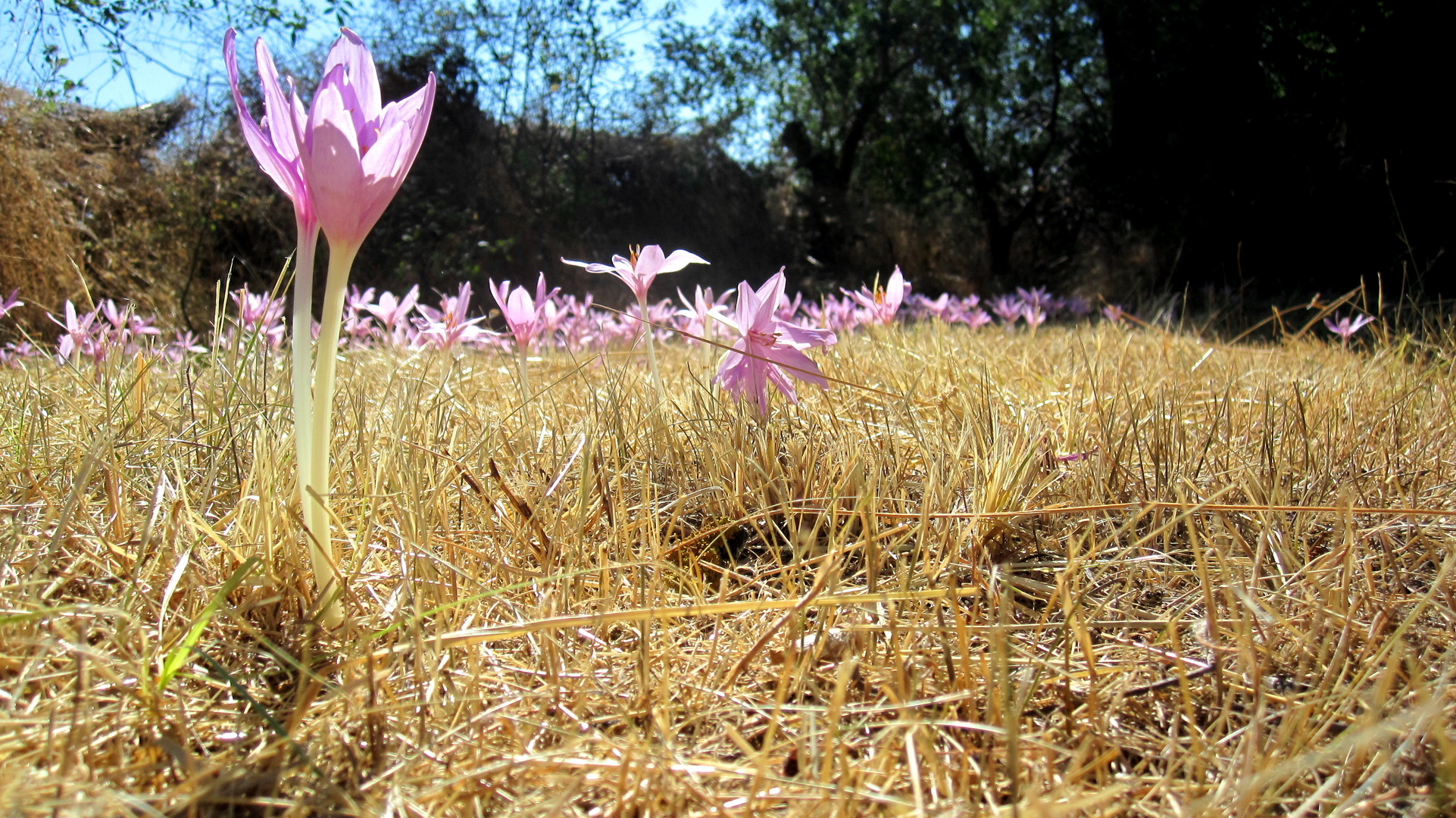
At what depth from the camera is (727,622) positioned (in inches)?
35.2

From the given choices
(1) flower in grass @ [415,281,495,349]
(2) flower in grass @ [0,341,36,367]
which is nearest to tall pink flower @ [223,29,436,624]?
(1) flower in grass @ [415,281,495,349]

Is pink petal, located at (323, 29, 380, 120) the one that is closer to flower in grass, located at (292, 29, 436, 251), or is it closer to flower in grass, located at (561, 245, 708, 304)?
flower in grass, located at (292, 29, 436, 251)

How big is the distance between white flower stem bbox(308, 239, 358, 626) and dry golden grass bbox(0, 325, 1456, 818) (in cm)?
8

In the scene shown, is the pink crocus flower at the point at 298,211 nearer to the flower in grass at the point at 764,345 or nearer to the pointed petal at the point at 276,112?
the pointed petal at the point at 276,112

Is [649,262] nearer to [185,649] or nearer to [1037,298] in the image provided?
[185,649]

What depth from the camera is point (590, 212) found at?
34.5 ft

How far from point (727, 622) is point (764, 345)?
18.5 inches

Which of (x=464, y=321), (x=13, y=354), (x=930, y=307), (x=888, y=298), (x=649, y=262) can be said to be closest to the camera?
(x=649, y=262)

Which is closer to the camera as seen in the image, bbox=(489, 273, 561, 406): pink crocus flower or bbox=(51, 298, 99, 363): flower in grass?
bbox=(489, 273, 561, 406): pink crocus flower

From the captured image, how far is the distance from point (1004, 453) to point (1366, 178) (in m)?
8.03

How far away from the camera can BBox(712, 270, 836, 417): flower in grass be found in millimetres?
1155

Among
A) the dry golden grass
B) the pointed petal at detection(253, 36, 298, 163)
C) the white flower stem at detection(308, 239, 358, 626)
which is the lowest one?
the dry golden grass

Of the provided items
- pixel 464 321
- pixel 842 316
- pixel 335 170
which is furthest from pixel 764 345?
pixel 842 316

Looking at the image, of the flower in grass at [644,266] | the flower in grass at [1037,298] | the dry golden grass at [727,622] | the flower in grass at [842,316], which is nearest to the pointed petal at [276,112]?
the dry golden grass at [727,622]
